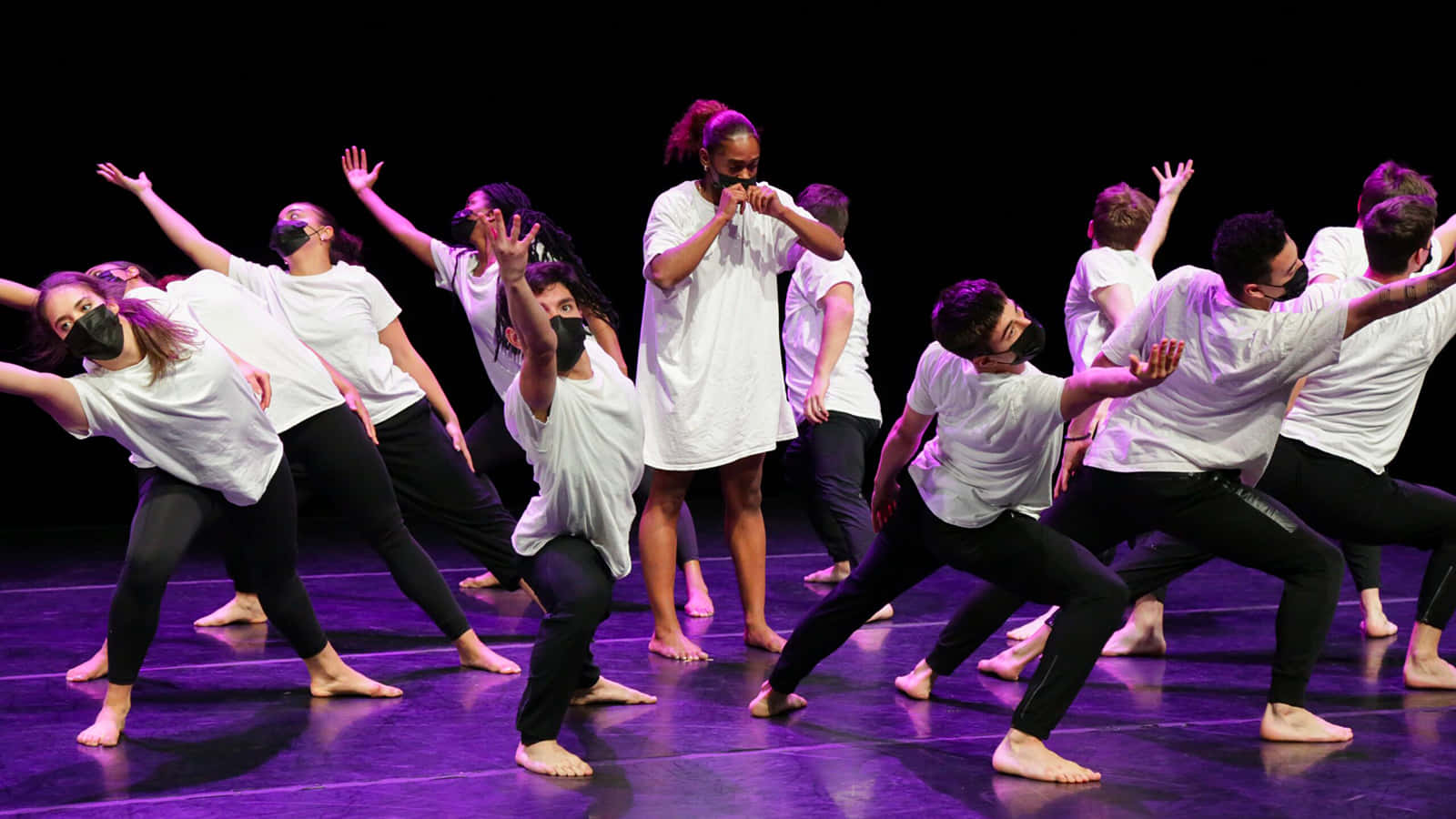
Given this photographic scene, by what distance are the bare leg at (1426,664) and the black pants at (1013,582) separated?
1156 mm

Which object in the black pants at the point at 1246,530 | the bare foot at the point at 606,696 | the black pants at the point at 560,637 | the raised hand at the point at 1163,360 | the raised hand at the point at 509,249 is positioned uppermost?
the raised hand at the point at 509,249

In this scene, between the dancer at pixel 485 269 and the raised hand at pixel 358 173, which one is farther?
the raised hand at pixel 358 173

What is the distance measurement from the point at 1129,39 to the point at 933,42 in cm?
100

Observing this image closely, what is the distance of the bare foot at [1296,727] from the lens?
3236mm

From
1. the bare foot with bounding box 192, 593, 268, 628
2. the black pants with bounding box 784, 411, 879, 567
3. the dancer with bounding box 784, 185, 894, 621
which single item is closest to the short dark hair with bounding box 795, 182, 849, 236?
the dancer with bounding box 784, 185, 894, 621

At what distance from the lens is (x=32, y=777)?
2.95 metres

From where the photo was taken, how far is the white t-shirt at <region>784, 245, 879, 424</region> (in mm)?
4855

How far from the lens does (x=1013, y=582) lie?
10.3 ft

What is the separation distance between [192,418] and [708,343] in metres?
1.37

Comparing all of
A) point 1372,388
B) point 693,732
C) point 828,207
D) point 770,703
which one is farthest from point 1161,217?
point 693,732

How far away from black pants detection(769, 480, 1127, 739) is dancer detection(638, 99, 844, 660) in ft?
2.38

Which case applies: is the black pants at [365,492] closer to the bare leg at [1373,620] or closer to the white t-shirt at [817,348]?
the white t-shirt at [817,348]

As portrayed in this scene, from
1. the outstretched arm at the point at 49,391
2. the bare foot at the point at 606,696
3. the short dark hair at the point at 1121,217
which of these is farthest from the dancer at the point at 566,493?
the short dark hair at the point at 1121,217

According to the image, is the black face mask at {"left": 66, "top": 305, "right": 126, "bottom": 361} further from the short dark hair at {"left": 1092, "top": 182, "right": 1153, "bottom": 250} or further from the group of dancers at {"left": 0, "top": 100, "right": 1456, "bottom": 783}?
the short dark hair at {"left": 1092, "top": 182, "right": 1153, "bottom": 250}
